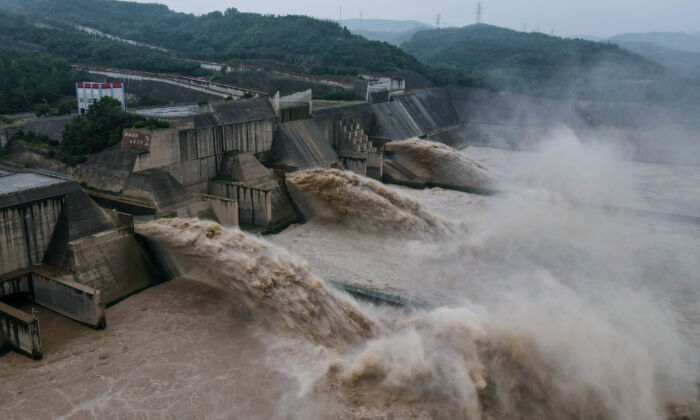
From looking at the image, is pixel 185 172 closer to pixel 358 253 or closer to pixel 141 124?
pixel 141 124

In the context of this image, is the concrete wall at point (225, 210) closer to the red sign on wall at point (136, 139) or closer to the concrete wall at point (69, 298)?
the red sign on wall at point (136, 139)

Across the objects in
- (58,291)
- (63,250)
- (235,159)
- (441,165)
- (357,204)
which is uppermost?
(235,159)

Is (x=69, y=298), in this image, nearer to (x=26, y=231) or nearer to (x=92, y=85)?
(x=26, y=231)

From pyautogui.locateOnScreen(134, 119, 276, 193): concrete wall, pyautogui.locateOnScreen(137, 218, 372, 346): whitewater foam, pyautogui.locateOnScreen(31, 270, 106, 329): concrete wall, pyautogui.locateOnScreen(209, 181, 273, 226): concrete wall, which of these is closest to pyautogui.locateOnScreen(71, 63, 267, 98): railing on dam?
pyautogui.locateOnScreen(134, 119, 276, 193): concrete wall

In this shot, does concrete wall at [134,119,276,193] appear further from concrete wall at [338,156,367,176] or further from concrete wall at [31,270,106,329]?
concrete wall at [31,270,106,329]

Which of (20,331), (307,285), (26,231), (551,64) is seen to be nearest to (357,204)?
(307,285)
